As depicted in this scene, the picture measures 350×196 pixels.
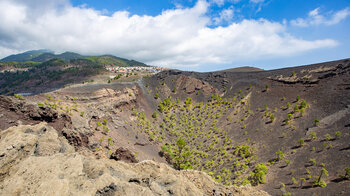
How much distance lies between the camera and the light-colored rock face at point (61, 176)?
19.3ft

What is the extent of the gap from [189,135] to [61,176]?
34.2 metres

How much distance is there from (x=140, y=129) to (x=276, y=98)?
118ft

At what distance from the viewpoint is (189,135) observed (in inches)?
1540

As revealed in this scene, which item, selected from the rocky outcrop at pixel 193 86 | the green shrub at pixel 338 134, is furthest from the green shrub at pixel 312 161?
the rocky outcrop at pixel 193 86

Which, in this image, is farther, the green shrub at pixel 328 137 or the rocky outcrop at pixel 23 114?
the green shrub at pixel 328 137

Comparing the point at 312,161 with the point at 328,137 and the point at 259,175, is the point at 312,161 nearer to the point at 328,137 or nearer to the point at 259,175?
the point at 328,137

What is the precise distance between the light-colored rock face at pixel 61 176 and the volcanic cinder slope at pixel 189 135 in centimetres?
4

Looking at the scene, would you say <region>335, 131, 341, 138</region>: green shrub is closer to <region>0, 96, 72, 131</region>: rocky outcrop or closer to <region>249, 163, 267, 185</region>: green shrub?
<region>249, 163, 267, 185</region>: green shrub

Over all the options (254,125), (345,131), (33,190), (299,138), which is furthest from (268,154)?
(33,190)

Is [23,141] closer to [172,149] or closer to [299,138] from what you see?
[172,149]

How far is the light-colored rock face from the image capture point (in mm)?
5891

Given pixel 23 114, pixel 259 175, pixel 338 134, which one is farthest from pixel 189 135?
pixel 23 114

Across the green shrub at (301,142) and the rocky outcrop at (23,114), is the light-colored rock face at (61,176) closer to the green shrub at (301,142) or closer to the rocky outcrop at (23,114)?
the rocky outcrop at (23,114)

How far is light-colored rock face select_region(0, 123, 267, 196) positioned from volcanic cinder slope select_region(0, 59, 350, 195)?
41 mm
